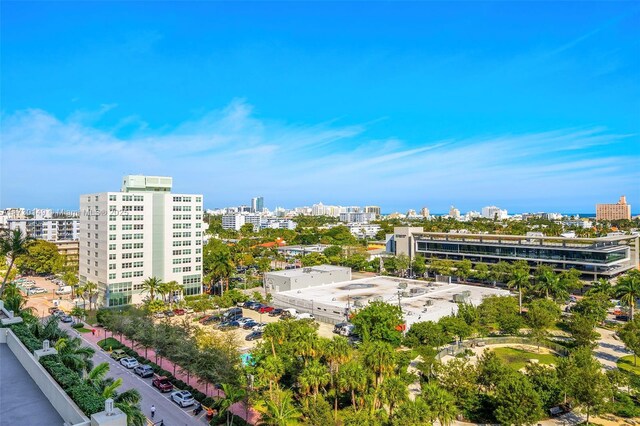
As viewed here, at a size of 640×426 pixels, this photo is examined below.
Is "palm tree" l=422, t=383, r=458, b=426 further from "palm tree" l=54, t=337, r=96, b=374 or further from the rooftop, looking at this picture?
the rooftop

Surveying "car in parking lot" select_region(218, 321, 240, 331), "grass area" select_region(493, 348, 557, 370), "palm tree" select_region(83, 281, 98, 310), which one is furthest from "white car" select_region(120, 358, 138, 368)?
"grass area" select_region(493, 348, 557, 370)

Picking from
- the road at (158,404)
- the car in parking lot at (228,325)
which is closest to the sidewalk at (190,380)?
the road at (158,404)

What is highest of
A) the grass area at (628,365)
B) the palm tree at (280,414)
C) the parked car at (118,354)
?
the palm tree at (280,414)

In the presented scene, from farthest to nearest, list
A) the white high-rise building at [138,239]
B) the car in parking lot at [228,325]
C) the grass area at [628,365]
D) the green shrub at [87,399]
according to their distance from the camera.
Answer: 1. the white high-rise building at [138,239]
2. the car in parking lot at [228,325]
3. the grass area at [628,365]
4. the green shrub at [87,399]

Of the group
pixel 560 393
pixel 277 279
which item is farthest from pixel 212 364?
pixel 277 279

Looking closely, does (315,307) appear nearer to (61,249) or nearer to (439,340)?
(439,340)

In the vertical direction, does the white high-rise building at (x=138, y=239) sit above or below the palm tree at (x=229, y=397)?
above

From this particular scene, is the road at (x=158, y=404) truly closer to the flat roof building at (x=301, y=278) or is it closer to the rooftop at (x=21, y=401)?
the rooftop at (x=21, y=401)

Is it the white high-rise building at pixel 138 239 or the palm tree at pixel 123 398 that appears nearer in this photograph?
the palm tree at pixel 123 398
